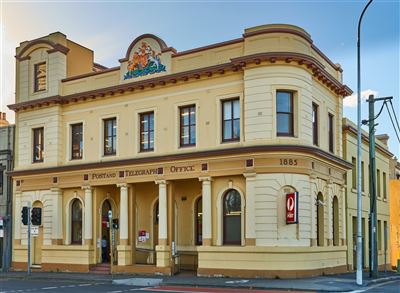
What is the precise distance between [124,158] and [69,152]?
4.29 meters

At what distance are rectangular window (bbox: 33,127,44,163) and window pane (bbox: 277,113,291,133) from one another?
48.3ft

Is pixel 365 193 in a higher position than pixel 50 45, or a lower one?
lower

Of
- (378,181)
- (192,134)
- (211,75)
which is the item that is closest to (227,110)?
(211,75)

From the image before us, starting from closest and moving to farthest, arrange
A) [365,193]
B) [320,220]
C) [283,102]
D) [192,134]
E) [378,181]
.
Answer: [283,102]
[320,220]
[192,134]
[365,193]
[378,181]

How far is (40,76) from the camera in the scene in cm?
3400

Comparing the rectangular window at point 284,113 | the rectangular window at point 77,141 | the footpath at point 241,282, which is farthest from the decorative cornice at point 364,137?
the rectangular window at point 77,141

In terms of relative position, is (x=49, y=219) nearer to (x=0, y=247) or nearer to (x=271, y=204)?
(x=0, y=247)

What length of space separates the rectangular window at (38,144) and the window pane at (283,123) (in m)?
14.7

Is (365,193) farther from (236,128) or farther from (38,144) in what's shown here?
(38,144)

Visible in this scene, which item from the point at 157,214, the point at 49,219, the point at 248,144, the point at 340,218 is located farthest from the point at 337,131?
the point at 49,219

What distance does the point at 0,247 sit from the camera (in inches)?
1385

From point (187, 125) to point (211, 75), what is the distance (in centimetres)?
274

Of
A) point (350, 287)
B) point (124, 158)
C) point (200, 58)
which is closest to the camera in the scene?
point (350, 287)

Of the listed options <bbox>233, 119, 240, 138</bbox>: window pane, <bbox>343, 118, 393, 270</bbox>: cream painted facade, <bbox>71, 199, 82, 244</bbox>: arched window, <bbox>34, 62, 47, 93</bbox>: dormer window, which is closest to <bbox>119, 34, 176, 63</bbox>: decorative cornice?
<bbox>233, 119, 240, 138</bbox>: window pane
